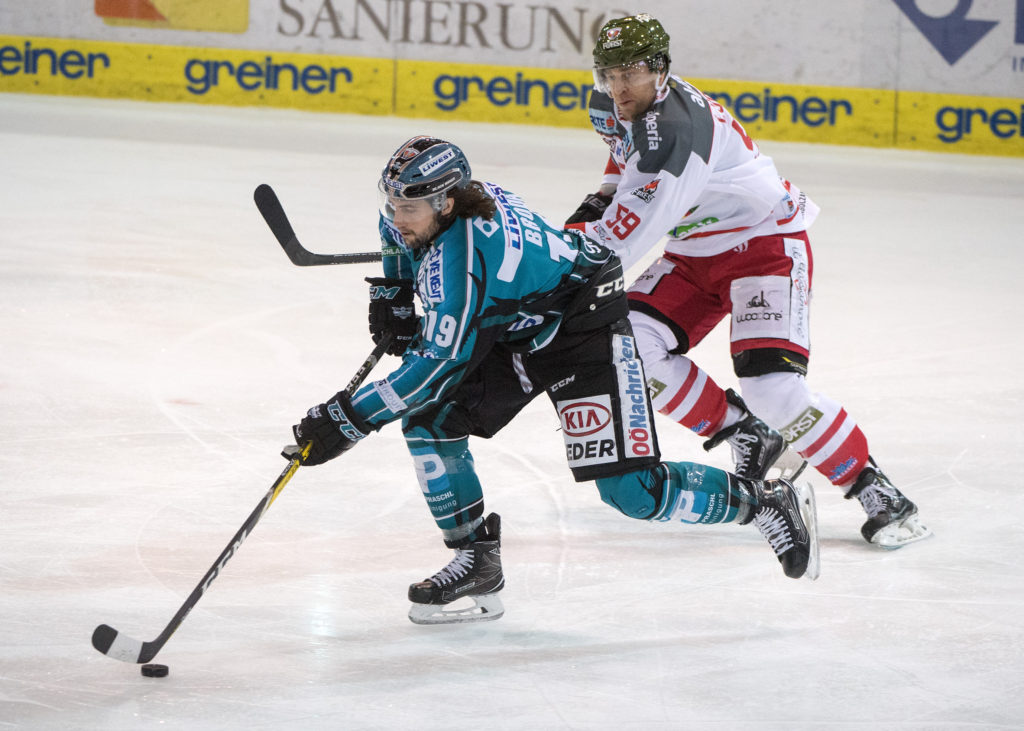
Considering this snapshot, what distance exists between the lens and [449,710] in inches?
103

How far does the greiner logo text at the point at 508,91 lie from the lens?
11539 millimetres

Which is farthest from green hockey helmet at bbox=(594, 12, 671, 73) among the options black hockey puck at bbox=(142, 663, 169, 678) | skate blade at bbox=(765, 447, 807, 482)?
black hockey puck at bbox=(142, 663, 169, 678)

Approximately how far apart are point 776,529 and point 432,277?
98 centimetres

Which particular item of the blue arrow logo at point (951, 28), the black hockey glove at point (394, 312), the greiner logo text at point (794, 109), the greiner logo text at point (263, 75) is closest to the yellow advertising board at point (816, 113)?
the greiner logo text at point (794, 109)

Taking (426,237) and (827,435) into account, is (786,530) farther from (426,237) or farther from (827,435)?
(426,237)

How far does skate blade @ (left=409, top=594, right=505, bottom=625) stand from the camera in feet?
Result: 9.98

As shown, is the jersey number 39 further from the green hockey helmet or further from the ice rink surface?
the ice rink surface

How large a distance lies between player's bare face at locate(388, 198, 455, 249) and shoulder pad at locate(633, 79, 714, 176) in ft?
2.43

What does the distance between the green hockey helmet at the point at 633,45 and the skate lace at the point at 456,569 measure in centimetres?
119

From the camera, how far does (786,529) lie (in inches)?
126

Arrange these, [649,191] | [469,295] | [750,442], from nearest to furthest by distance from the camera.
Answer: [469,295] < [649,191] < [750,442]

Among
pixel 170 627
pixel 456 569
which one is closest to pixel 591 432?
pixel 456 569

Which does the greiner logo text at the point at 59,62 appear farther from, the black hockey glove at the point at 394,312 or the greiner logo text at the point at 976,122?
the black hockey glove at the point at 394,312

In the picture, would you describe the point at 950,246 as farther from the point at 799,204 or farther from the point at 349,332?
the point at 799,204
